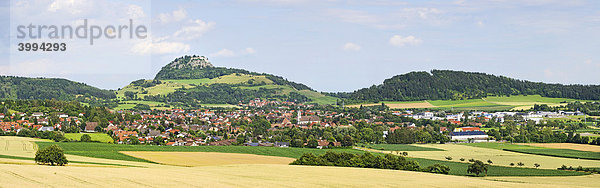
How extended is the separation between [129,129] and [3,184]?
8214 centimetres

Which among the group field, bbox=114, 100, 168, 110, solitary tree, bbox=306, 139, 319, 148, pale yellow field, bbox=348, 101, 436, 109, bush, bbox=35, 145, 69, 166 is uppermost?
field, bbox=114, 100, 168, 110

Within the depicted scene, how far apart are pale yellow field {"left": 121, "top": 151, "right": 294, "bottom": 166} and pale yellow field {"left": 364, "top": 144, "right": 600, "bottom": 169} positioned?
20535 millimetres

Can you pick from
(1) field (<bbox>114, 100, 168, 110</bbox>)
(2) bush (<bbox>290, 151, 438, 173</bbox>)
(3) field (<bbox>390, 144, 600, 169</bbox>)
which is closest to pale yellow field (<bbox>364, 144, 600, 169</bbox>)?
(3) field (<bbox>390, 144, 600, 169</bbox>)

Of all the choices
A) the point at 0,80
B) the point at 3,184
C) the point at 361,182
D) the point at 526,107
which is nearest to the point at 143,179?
the point at 3,184

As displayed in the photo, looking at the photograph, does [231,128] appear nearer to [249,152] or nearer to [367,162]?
[249,152]

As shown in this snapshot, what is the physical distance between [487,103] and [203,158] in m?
138

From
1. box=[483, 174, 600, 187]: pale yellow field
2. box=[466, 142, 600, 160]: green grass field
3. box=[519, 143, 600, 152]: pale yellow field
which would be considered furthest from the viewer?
box=[519, 143, 600, 152]: pale yellow field

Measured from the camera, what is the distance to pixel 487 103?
6998 inches

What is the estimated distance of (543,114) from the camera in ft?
450

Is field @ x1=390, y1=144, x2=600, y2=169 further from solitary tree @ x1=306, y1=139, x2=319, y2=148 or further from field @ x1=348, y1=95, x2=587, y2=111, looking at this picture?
field @ x1=348, y1=95, x2=587, y2=111

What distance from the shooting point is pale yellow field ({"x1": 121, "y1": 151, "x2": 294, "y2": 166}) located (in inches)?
2049

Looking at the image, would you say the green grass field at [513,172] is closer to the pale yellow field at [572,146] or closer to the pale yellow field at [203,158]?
the pale yellow field at [203,158]

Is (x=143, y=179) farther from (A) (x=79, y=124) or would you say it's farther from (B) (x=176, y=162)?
(A) (x=79, y=124)

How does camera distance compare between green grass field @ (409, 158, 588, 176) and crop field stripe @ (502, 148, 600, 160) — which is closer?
green grass field @ (409, 158, 588, 176)
